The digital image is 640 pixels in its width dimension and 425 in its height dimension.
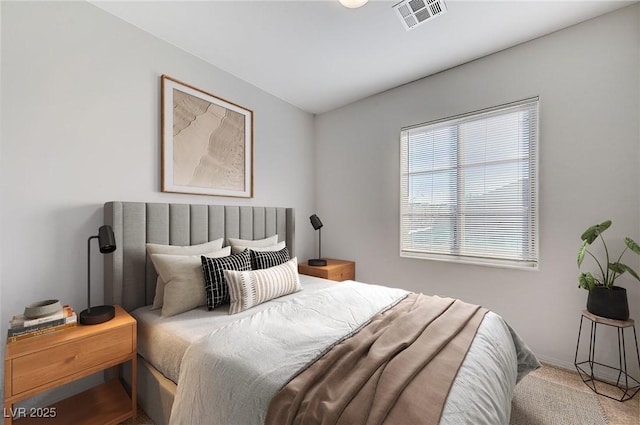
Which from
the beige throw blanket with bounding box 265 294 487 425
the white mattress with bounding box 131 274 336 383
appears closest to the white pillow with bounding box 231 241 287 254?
the white mattress with bounding box 131 274 336 383

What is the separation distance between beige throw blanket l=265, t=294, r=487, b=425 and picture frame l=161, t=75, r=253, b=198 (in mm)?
1892

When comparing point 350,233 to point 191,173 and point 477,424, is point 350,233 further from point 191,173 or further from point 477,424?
point 477,424

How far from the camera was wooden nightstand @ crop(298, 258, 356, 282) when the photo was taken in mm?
3047

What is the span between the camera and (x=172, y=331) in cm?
151

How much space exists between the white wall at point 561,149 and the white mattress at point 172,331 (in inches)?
82.1

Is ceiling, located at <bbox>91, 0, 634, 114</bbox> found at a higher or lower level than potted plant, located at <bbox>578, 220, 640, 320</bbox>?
higher

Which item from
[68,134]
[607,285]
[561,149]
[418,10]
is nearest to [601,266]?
[607,285]

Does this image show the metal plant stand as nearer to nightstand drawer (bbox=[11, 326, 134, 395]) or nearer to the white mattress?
the white mattress

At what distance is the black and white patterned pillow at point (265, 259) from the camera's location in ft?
7.29

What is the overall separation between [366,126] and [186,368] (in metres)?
3.01

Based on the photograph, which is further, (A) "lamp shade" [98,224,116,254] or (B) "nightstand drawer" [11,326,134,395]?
(A) "lamp shade" [98,224,116,254]

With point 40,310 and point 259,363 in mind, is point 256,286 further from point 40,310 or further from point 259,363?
point 40,310

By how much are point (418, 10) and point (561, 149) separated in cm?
158

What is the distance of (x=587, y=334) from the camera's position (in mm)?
2068
